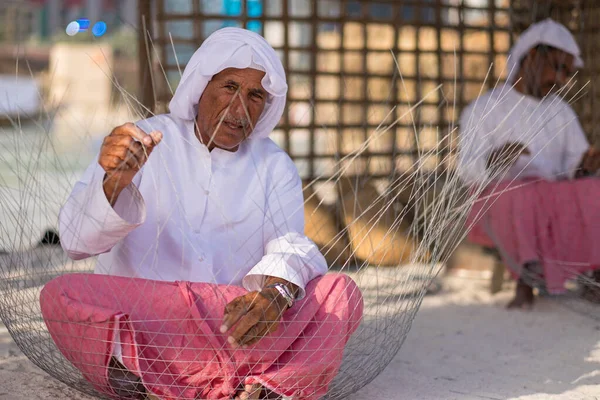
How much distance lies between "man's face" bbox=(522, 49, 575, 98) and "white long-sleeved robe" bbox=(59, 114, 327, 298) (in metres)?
1.60

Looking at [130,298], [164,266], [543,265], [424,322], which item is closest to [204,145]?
[164,266]

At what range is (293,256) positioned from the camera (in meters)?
1.99

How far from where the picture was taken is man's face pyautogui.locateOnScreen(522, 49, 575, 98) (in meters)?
3.43

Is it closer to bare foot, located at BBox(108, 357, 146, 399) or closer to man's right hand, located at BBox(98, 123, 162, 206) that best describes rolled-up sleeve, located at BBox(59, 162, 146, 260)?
man's right hand, located at BBox(98, 123, 162, 206)

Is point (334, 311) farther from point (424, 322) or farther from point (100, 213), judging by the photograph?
point (424, 322)

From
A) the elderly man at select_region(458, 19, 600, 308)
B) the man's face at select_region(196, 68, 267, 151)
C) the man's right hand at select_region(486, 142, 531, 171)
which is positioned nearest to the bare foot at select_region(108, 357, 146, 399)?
the man's face at select_region(196, 68, 267, 151)

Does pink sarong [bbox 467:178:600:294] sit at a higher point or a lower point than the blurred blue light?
lower

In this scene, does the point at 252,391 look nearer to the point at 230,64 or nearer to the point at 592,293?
the point at 230,64

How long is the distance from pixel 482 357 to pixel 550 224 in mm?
828

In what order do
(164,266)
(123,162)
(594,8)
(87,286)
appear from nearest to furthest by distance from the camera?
(123,162) → (87,286) → (164,266) → (594,8)

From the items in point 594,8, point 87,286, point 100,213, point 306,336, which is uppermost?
point 594,8

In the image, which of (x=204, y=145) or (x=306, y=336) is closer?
(x=306, y=336)

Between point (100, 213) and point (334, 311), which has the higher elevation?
point (100, 213)

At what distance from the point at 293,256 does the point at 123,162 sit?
46cm
